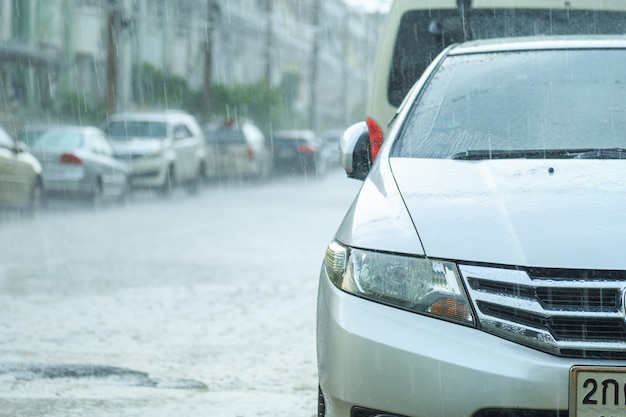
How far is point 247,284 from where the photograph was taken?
9.80m

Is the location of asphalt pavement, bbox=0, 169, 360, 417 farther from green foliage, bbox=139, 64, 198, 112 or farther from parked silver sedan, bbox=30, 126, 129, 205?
green foliage, bbox=139, 64, 198, 112

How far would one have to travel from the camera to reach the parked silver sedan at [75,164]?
20.6 metres

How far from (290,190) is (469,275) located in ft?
86.1

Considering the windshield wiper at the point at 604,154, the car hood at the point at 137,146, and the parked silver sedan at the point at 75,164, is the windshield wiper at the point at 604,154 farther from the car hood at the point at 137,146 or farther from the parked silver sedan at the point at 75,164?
the car hood at the point at 137,146

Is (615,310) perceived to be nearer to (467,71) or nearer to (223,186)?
(467,71)

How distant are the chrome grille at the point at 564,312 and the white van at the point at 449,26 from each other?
482 centimetres

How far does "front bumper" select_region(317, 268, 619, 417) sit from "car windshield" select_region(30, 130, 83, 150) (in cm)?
1783

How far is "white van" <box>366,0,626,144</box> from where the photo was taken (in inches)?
323

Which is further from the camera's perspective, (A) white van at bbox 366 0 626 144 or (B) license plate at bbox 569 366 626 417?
(A) white van at bbox 366 0 626 144

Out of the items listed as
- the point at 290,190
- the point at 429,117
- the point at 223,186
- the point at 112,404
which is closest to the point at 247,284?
the point at 112,404

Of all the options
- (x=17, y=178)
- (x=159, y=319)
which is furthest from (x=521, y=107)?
(x=17, y=178)

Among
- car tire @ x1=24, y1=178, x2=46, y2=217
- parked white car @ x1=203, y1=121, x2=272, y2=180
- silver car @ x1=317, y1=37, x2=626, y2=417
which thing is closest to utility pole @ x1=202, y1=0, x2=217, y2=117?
parked white car @ x1=203, y1=121, x2=272, y2=180

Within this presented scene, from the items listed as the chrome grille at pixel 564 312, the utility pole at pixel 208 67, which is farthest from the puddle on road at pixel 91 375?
the utility pole at pixel 208 67

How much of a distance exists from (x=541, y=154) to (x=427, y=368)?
126 cm
